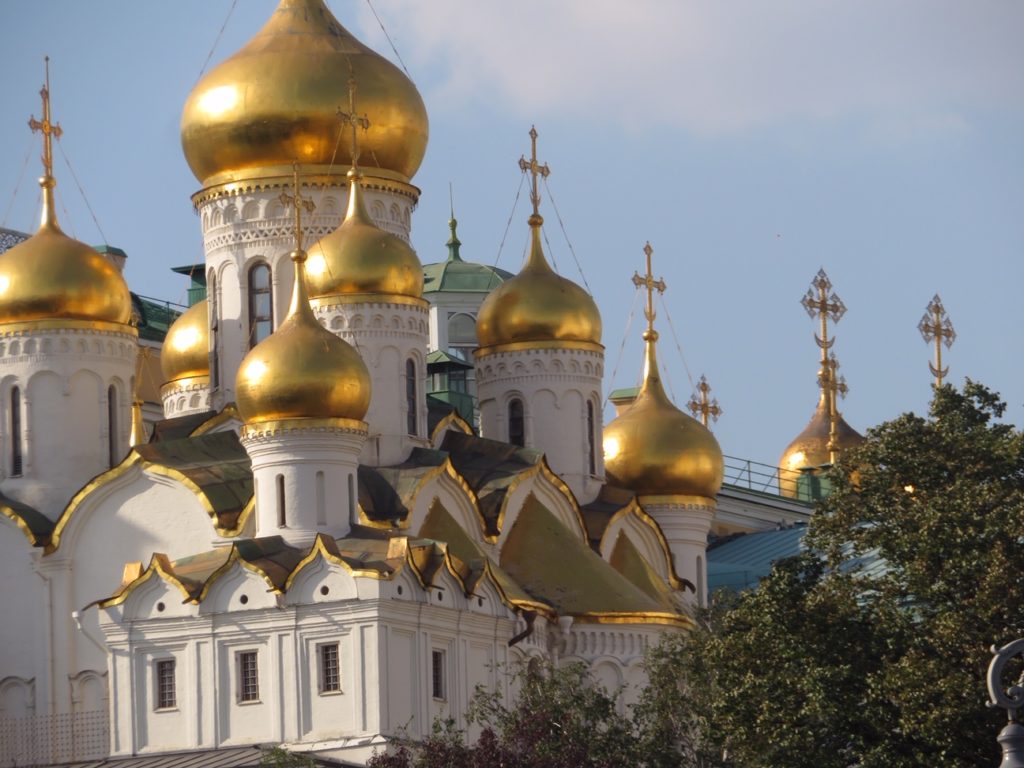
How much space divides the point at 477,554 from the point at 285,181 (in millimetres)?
6260

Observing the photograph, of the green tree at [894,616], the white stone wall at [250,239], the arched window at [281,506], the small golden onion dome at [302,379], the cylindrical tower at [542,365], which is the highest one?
the white stone wall at [250,239]

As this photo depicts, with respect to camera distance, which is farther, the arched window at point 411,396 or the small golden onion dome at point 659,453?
the small golden onion dome at point 659,453

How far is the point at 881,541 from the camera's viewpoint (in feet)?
95.6

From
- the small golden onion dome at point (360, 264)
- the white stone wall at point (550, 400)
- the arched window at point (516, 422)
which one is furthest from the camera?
the arched window at point (516, 422)

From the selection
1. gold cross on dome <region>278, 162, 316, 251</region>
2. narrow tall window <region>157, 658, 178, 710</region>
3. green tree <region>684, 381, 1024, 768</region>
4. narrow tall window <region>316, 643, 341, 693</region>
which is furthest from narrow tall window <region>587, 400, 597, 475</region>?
green tree <region>684, 381, 1024, 768</region>

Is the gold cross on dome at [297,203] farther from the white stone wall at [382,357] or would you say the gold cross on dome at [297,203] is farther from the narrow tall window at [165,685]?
the narrow tall window at [165,685]

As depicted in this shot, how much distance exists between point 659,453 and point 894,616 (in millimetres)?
14792

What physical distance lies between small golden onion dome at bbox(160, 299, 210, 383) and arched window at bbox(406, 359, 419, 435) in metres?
4.36

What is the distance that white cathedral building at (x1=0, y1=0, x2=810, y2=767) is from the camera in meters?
35.3

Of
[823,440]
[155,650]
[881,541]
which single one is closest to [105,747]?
[155,650]

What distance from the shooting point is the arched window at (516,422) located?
42.4 meters

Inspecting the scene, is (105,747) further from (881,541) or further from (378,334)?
(881,541)

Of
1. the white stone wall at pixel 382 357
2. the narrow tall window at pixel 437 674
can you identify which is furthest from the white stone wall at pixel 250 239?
the narrow tall window at pixel 437 674

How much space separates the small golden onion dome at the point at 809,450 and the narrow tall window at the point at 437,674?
2093 centimetres
